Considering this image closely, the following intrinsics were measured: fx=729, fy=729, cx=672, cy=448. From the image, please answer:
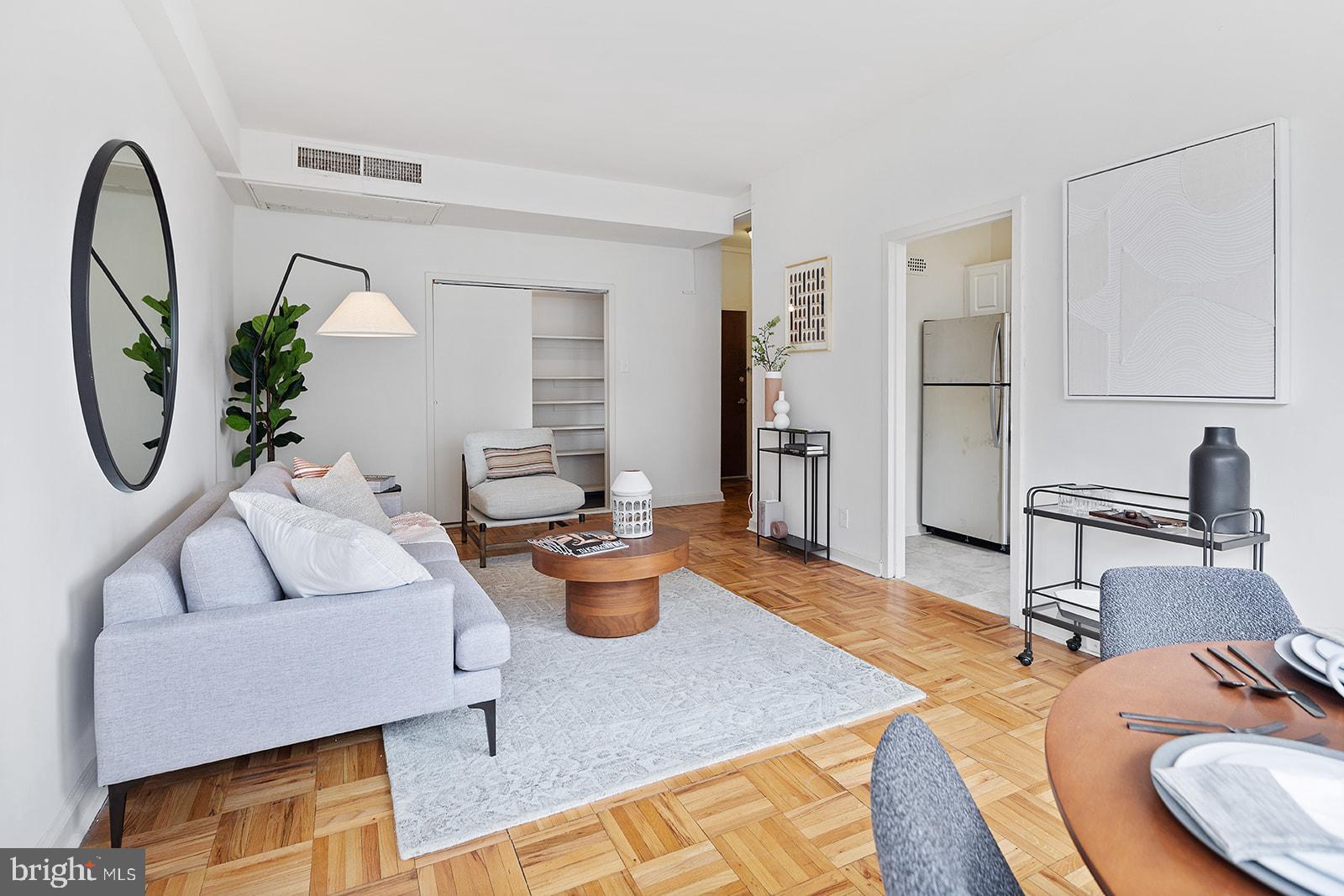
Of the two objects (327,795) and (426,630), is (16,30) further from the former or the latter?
(327,795)

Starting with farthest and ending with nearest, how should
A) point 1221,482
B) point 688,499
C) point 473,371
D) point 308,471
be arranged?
point 688,499, point 473,371, point 308,471, point 1221,482

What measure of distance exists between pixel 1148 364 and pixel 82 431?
357cm

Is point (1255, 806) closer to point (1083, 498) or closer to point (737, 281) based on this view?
point (1083, 498)

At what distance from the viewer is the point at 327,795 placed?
81.1 inches

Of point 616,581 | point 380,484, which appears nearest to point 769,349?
point 616,581

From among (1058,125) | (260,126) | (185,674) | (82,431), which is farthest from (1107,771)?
(260,126)

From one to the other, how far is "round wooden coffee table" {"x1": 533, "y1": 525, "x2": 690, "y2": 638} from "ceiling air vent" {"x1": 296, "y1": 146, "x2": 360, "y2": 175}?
9.98 ft

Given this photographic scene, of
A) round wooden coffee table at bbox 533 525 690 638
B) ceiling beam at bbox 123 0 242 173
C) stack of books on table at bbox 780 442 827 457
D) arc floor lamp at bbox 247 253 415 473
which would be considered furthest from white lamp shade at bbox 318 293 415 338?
stack of books on table at bbox 780 442 827 457

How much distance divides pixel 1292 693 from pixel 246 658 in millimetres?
2153

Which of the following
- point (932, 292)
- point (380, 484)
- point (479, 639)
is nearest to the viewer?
point (479, 639)

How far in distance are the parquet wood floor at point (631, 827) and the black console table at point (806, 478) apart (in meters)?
2.15

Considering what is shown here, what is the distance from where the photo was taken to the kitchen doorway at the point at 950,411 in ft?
13.7

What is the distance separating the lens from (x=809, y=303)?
16.0ft

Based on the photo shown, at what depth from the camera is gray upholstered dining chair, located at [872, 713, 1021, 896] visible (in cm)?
65
